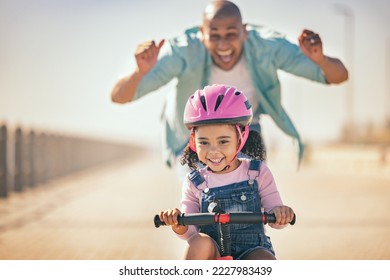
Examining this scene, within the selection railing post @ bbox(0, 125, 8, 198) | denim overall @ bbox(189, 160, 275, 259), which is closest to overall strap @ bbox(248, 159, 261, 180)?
denim overall @ bbox(189, 160, 275, 259)

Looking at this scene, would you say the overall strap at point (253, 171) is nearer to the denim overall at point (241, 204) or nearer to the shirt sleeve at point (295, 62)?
the denim overall at point (241, 204)

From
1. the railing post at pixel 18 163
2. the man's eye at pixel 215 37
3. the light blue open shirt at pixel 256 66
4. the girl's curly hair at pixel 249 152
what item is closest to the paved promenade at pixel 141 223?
the railing post at pixel 18 163

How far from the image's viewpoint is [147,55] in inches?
156

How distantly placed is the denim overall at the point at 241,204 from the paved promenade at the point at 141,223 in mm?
1261

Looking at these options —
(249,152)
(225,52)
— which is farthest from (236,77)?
(249,152)

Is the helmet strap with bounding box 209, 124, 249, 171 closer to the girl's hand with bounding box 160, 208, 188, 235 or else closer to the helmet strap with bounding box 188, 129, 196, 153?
the helmet strap with bounding box 188, 129, 196, 153

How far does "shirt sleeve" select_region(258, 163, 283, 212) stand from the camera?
11.6 feet

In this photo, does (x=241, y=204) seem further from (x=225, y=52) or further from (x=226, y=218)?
(x=225, y=52)

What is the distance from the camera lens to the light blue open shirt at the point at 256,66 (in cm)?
434

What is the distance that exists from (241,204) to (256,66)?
1.05 meters

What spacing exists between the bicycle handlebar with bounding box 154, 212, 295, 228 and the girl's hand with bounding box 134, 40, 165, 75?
36.6 inches

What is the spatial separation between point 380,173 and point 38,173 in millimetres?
9688

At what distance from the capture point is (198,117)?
348 cm

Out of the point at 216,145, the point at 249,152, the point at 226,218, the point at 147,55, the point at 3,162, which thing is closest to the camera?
the point at 226,218
